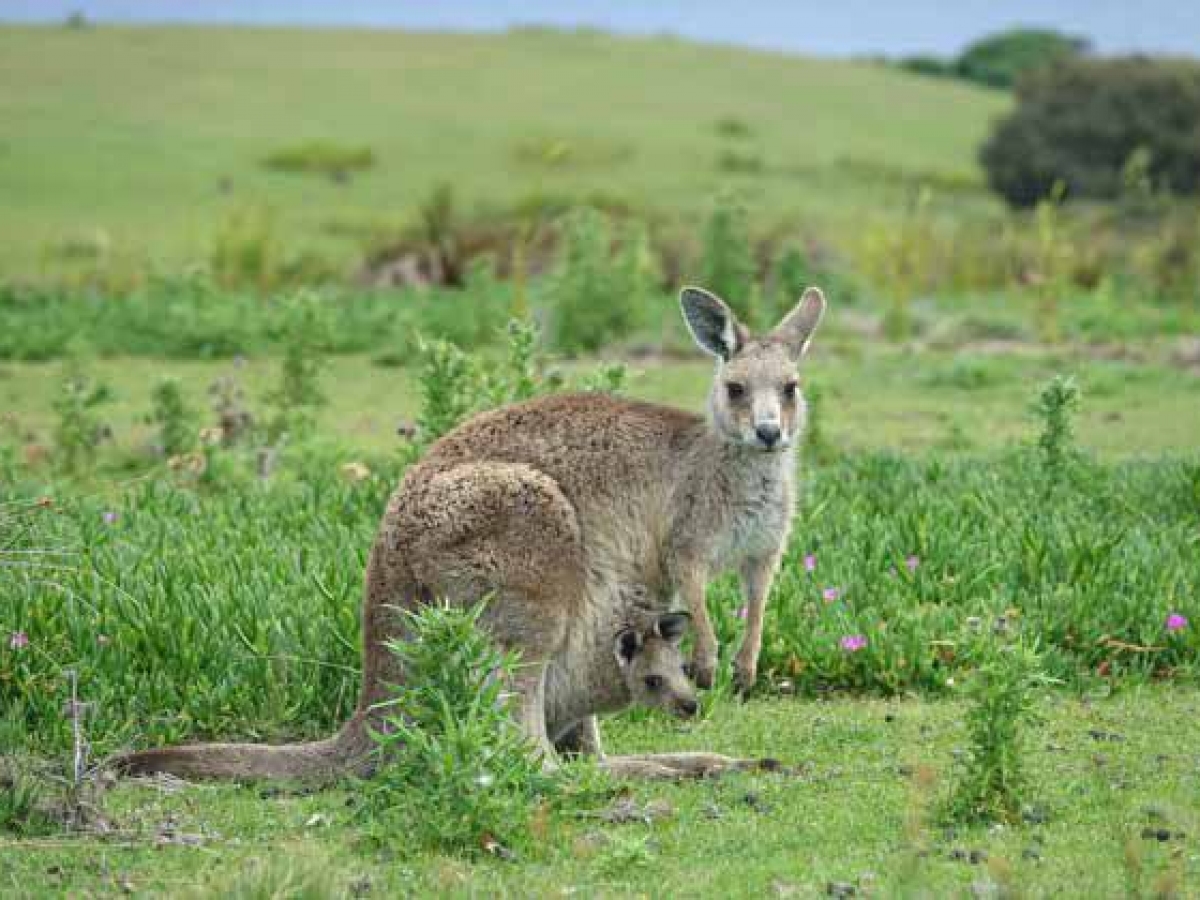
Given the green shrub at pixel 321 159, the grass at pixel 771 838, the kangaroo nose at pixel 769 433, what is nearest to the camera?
the grass at pixel 771 838

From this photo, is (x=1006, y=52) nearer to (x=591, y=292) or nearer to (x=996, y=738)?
(x=591, y=292)

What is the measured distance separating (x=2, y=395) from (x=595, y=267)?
4419 millimetres

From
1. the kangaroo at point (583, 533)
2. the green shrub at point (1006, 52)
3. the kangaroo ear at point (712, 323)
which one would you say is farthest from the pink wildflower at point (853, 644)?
the green shrub at point (1006, 52)

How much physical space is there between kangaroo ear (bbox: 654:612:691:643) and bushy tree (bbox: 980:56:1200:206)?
2257 centimetres

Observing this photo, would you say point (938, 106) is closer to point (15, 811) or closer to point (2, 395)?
point (2, 395)

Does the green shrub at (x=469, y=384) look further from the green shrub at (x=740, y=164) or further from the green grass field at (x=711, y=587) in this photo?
the green shrub at (x=740, y=164)

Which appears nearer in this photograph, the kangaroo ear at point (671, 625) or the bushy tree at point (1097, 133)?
the kangaroo ear at point (671, 625)

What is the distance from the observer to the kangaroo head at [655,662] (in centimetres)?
586

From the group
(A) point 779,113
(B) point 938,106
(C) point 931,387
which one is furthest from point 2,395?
(B) point 938,106

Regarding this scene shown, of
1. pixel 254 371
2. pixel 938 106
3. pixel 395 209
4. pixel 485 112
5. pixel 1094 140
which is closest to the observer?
pixel 254 371

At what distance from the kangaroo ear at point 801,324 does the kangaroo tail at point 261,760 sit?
1978 millimetres

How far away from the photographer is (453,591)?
5.50m

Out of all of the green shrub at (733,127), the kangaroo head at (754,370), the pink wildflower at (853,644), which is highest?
the green shrub at (733,127)

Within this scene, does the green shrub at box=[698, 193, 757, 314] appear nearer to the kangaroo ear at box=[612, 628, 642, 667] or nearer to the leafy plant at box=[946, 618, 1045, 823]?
the kangaroo ear at box=[612, 628, 642, 667]
